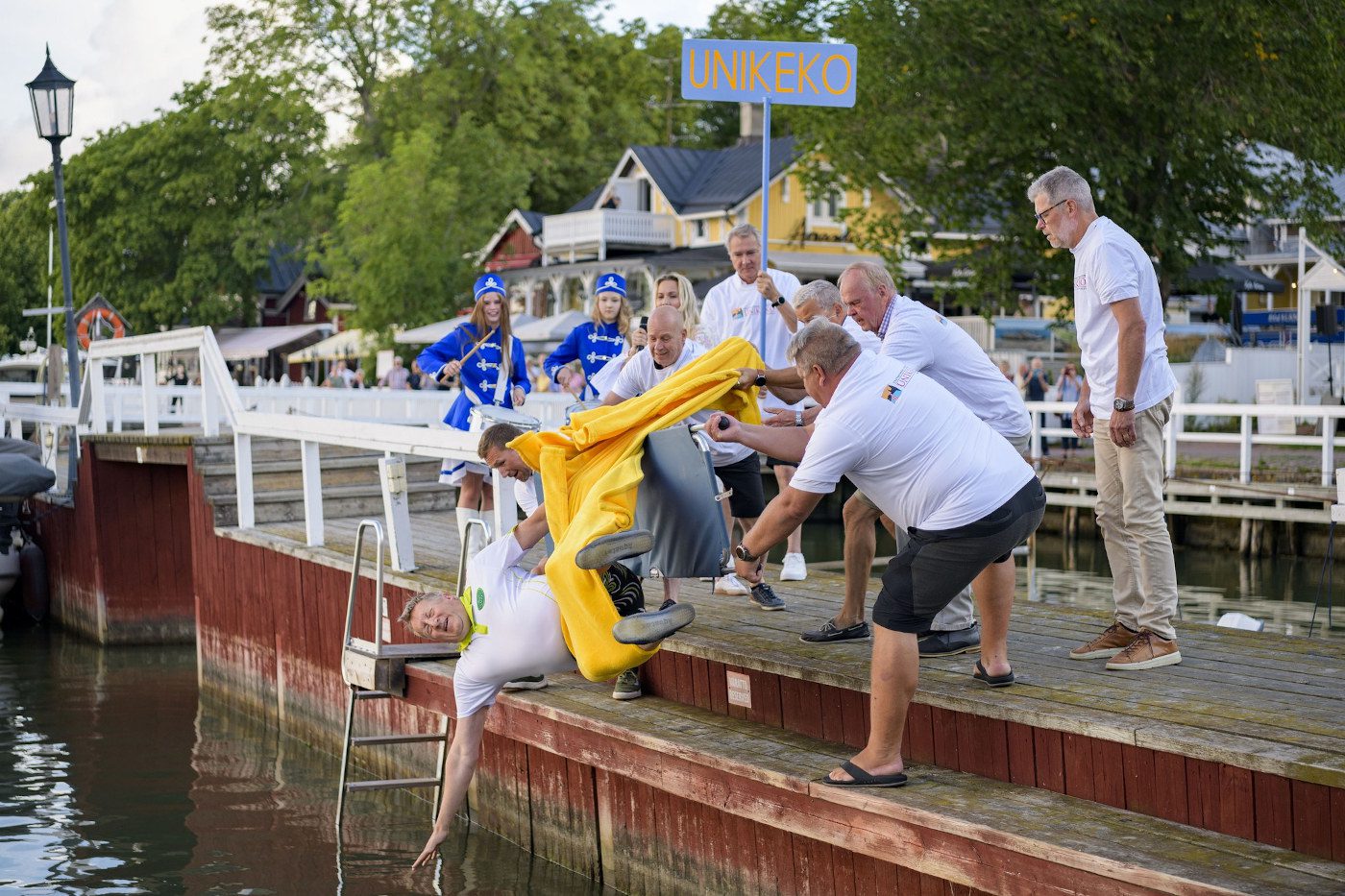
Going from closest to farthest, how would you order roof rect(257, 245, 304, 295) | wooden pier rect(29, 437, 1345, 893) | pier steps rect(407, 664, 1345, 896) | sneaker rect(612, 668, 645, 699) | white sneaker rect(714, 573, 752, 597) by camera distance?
pier steps rect(407, 664, 1345, 896), wooden pier rect(29, 437, 1345, 893), sneaker rect(612, 668, 645, 699), white sneaker rect(714, 573, 752, 597), roof rect(257, 245, 304, 295)

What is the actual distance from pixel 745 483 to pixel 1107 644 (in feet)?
7.57

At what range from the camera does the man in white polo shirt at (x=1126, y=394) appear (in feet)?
20.5

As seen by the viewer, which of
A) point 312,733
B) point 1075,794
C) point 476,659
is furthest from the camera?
point 312,733

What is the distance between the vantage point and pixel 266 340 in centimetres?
7106

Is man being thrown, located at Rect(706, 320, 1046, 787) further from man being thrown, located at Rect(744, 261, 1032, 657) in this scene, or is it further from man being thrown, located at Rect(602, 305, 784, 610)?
man being thrown, located at Rect(602, 305, 784, 610)

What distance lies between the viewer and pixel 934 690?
611 centimetres

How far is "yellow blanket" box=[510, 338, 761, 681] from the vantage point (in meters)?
6.48

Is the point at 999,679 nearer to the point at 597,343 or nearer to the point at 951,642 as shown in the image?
the point at 951,642

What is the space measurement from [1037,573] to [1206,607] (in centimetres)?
350

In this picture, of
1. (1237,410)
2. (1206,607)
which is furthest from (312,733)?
(1237,410)

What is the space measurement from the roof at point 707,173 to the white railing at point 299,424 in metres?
30.6

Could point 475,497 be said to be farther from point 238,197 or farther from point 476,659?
point 238,197

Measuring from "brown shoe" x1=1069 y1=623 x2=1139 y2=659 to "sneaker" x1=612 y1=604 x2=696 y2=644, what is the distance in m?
1.72

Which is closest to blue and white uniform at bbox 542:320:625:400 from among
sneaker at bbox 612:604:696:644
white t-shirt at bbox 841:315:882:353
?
white t-shirt at bbox 841:315:882:353
